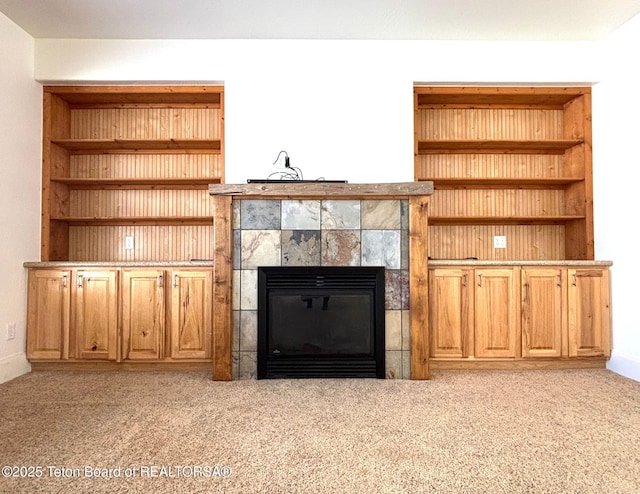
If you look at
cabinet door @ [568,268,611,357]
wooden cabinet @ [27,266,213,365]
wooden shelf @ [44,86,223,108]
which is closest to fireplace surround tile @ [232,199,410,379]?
wooden cabinet @ [27,266,213,365]

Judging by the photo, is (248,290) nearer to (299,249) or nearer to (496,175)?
(299,249)

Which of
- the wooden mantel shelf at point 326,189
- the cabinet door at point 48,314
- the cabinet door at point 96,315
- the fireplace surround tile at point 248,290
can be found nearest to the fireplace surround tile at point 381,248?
the wooden mantel shelf at point 326,189

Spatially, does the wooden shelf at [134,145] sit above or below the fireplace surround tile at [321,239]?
above

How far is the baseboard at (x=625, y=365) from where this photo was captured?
119 inches

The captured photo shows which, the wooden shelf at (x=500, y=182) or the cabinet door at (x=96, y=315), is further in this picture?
the wooden shelf at (x=500, y=182)

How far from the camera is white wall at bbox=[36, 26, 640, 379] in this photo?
3.48 metres

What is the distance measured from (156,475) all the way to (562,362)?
3136mm

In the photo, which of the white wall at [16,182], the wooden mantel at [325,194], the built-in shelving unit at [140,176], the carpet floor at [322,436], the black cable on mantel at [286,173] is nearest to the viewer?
the carpet floor at [322,436]

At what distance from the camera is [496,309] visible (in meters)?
3.22

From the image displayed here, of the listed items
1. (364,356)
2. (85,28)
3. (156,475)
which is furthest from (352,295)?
(85,28)

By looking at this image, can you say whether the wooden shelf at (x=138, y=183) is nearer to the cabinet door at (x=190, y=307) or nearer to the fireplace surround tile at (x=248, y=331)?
the cabinet door at (x=190, y=307)

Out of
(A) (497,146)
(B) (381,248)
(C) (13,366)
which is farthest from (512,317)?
(C) (13,366)

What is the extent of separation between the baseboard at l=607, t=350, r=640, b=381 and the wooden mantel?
5.29ft

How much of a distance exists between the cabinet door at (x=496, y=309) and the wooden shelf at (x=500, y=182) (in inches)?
37.0
